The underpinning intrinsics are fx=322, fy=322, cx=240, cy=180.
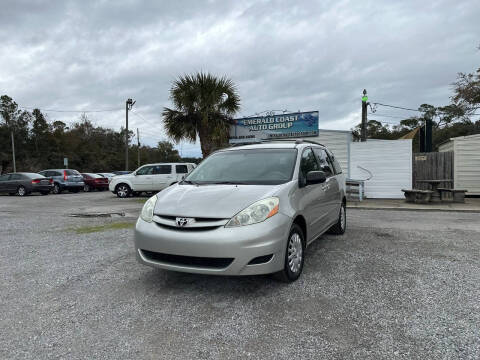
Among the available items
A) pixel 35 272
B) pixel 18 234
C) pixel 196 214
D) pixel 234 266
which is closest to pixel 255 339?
pixel 234 266

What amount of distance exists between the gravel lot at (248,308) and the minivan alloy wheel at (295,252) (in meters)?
0.21

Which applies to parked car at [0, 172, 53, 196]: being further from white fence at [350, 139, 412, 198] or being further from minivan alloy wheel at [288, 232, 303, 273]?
minivan alloy wheel at [288, 232, 303, 273]

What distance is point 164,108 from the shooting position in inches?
495

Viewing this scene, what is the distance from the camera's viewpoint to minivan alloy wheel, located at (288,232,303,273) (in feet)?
11.2

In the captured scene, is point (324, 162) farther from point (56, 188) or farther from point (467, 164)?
point (56, 188)

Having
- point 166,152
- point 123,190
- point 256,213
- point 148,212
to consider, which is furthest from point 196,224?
point 166,152

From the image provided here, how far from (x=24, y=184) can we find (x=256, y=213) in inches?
720

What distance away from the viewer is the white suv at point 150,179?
15367 mm

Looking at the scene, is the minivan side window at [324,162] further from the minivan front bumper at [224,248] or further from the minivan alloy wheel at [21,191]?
the minivan alloy wheel at [21,191]

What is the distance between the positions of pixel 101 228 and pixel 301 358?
5.74 m

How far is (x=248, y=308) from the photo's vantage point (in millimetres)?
2922

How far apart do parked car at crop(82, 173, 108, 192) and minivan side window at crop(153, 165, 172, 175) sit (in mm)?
7505

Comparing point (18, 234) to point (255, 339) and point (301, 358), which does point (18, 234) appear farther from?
point (301, 358)

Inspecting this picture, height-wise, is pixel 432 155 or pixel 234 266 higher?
pixel 432 155
